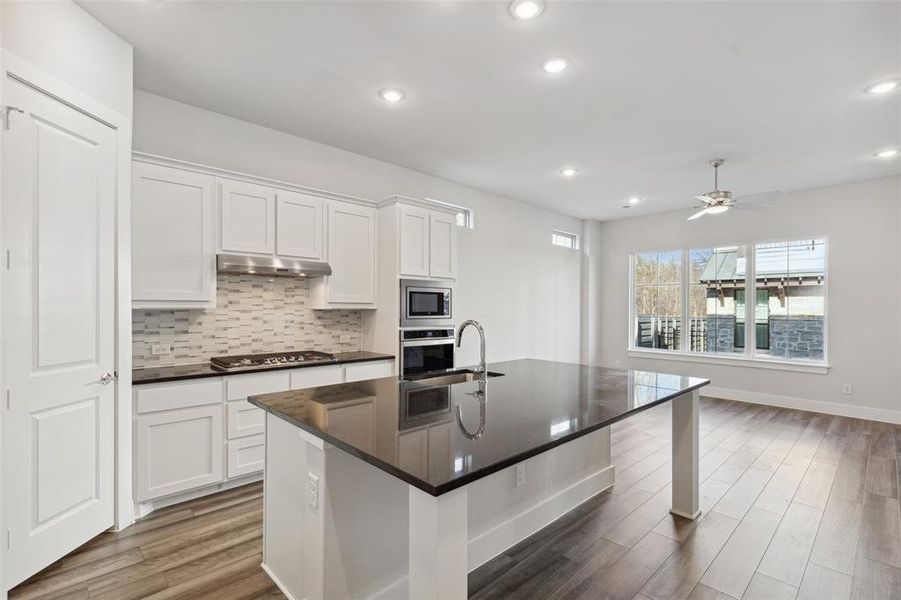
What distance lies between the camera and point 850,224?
17.5ft

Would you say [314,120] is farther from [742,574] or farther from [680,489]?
[742,574]

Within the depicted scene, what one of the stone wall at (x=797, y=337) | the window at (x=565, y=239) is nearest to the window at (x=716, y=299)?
the stone wall at (x=797, y=337)

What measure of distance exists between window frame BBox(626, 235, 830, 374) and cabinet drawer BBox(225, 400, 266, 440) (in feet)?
20.6

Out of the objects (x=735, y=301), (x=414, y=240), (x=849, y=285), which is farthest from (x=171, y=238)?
(x=849, y=285)

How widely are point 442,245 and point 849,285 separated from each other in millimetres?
5165

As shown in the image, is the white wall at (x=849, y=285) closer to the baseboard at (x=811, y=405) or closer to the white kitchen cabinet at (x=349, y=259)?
the baseboard at (x=811, y=405)

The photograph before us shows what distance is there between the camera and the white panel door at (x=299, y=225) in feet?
11.4

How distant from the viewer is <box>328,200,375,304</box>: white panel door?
386 cm

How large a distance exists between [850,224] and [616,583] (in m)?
5.78

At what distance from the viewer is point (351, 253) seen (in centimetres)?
399

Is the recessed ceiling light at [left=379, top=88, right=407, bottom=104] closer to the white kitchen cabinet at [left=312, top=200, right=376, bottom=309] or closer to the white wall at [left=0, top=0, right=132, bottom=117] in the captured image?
the white kitchen cabinet at [left=312, top=200, right=376, bottom=309]

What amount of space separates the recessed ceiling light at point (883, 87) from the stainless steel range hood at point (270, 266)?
419 centimetres

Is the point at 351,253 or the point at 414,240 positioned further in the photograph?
the point at 414,240

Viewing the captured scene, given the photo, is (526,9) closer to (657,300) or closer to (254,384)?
(254,384)
